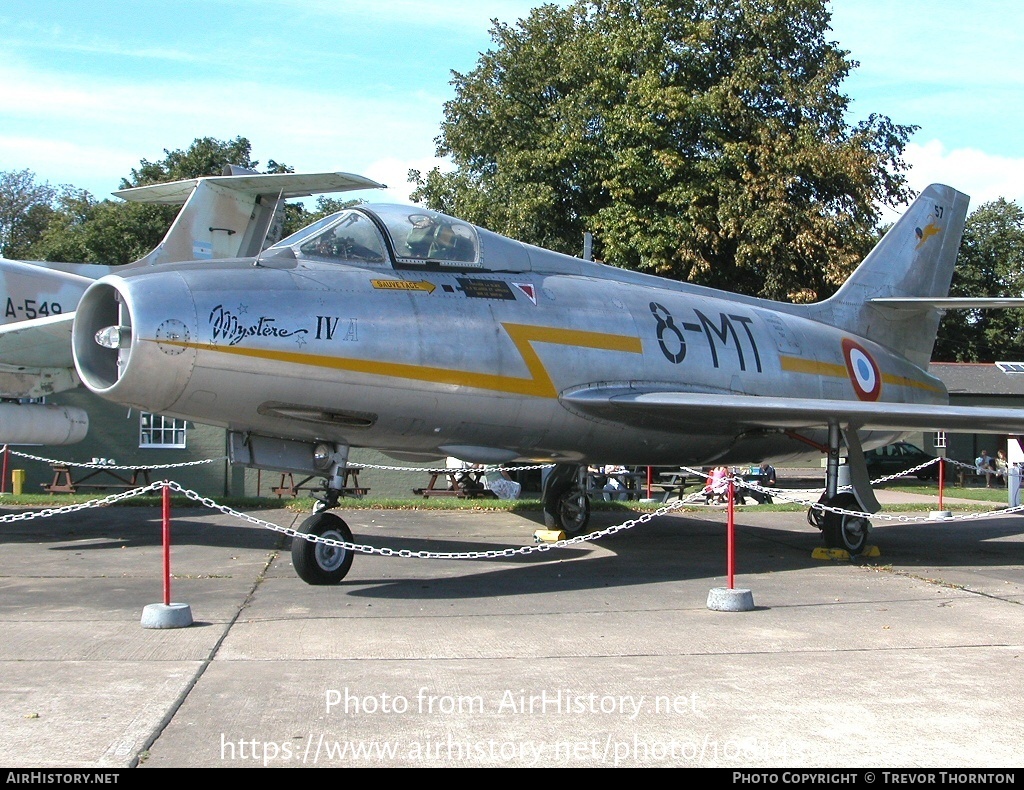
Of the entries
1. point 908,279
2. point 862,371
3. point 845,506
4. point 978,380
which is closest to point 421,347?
point 845,506

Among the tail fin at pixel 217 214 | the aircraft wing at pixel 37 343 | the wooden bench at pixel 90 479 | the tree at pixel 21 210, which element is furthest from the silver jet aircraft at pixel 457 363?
the tree at pixel 21 210

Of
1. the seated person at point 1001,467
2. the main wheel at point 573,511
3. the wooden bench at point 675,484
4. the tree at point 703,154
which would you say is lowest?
the seated person at point 1001,467

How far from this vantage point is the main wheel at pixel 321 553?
846 cm

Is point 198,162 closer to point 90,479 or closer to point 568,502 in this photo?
point 90,479

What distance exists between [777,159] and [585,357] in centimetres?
2031

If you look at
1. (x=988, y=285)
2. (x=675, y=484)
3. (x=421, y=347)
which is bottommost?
(x=675, y=484)

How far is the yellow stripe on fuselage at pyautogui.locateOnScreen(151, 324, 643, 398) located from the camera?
25.4 ft

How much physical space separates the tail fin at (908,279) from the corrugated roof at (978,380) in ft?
69.4

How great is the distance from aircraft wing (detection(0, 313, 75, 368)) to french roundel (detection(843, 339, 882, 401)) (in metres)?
9.85

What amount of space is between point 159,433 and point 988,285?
1845 inches

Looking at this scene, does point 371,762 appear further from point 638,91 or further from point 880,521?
point 638,91

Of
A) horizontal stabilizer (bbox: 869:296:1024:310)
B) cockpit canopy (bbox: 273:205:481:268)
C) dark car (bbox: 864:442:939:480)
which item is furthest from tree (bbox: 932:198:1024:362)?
cockpit canopy (bbox: 273:205:481:268)

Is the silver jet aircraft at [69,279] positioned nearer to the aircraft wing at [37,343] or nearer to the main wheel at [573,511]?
the aircraft wing at [37,343]

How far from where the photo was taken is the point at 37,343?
41.1 ft
